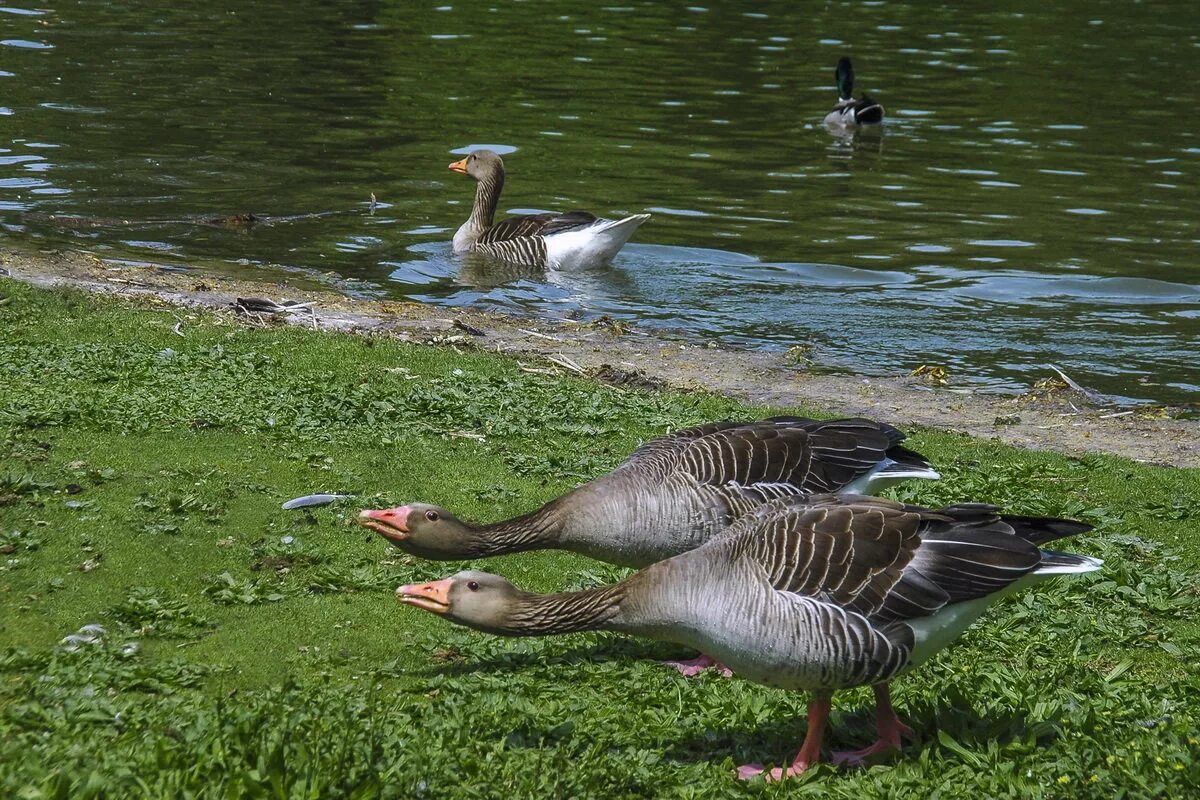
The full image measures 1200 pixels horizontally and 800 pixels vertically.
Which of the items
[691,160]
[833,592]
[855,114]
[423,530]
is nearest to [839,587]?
[833,592]

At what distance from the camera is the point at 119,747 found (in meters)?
4.94

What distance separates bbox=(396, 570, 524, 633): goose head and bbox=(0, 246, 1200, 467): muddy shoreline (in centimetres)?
594

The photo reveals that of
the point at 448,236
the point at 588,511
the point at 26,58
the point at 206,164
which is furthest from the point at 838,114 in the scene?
the point at 588,511

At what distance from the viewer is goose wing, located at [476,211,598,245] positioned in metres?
18.2

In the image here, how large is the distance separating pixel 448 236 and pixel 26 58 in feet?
44.1

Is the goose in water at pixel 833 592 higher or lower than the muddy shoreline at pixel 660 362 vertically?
higher

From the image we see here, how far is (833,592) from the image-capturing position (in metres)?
5.70

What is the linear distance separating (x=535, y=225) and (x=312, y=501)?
10.9 metres

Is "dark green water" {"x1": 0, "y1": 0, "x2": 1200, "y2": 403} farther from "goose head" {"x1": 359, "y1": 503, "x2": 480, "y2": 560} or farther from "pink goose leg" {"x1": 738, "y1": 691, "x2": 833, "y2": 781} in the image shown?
"pink goose leg" {"x1": 738, "y1": 691, "x2": 833, "y2": 781}

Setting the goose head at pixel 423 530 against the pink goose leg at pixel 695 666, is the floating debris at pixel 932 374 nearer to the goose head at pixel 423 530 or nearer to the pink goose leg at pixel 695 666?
the pink goose leg at pixel 695 666

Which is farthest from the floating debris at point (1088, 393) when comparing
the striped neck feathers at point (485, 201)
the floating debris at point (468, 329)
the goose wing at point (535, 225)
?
the striped neck feathers at point (485, 201)

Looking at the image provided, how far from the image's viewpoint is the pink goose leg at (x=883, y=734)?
19.1 ft

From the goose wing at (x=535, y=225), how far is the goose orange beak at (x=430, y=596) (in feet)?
40.6

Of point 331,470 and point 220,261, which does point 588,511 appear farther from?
point 220,261
